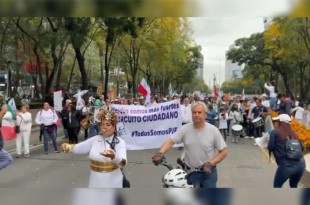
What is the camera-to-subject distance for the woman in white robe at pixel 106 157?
4465 mm

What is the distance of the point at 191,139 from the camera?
5199 mm

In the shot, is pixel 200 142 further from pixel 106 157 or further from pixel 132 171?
pixel 132 171

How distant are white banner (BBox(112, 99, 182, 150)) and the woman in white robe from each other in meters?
5.89

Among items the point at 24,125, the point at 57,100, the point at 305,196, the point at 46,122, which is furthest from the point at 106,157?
the point at 57,100

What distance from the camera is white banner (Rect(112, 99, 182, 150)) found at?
35.4 feet

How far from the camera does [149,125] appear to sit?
35.8 ft

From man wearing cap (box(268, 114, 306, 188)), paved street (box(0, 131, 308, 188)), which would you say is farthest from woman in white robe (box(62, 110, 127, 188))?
paved street (box(0, 131, 308, 188))

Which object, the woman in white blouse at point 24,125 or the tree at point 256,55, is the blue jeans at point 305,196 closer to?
the woman in white blouse at point 24,125

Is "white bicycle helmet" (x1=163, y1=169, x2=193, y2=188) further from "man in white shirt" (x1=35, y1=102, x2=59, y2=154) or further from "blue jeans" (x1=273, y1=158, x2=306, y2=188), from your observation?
"man in white shirt" (x1=35, y1=102, x2=59, y2=154)

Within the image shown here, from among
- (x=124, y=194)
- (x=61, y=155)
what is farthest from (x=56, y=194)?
(x=61, y=155)

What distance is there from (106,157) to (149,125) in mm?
6483

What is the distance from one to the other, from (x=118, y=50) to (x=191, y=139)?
165 feet

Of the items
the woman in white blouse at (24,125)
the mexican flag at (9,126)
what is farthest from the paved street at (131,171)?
the mexican flag at (9,126)

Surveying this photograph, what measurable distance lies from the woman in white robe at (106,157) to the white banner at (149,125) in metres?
5.89
